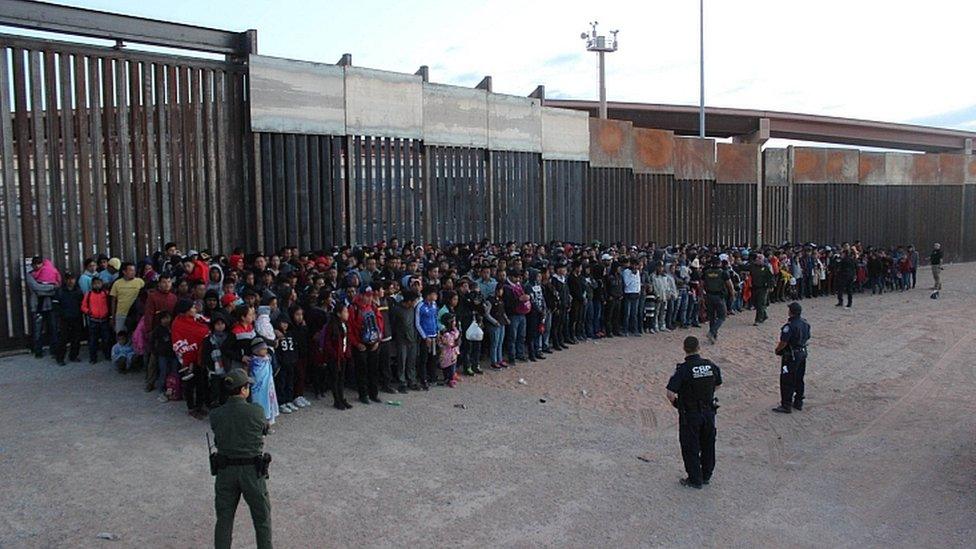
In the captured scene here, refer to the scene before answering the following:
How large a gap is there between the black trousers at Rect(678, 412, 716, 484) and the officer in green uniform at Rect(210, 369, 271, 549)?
4355 mm

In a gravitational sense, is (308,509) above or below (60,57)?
below

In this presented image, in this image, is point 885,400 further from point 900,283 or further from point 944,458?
point 900,283

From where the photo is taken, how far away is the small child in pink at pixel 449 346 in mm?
11891

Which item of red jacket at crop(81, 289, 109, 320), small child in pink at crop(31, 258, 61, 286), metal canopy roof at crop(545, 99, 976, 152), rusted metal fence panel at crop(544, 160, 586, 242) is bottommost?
red jacket at crop(81, 289, 109, 320)

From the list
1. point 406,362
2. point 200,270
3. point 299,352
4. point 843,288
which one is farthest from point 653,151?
point 299,352

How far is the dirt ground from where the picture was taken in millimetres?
6949

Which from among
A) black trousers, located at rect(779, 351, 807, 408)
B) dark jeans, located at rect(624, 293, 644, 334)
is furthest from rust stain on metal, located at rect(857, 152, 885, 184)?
black trousers, located at rect(779, 351, 807, 408)

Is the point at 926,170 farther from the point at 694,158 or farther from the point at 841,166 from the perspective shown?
the point at 694,158

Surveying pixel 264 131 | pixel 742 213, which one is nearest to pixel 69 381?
pixel 264 131

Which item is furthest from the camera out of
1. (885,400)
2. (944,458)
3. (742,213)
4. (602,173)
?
(742,213)

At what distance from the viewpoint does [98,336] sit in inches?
469

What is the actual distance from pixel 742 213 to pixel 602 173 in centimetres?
833

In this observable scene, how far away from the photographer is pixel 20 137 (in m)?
12.7

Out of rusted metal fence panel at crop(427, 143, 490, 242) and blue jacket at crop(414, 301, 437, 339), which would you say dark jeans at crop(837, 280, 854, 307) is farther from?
blue jacket at crop(414, 301, 437, 339)
